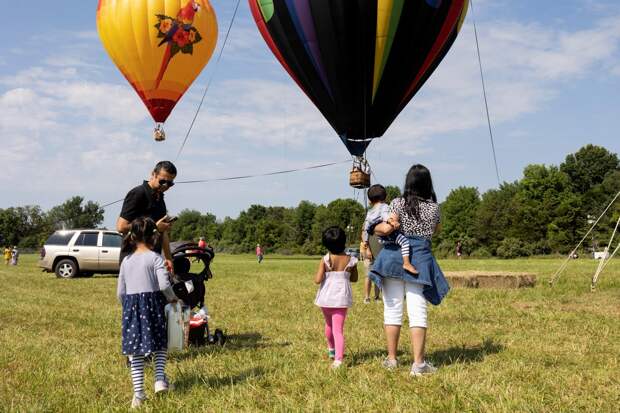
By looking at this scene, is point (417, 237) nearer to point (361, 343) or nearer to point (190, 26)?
point (361, 343)

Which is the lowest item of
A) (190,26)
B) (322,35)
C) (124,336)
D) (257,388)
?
(257,388)

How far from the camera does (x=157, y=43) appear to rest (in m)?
18.6

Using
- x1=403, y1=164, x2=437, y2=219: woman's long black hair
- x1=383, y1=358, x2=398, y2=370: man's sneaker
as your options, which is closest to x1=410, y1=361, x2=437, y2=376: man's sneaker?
x1=383, y1=358, x2=398, y2=370: man's sneaker

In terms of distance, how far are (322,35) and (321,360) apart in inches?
391

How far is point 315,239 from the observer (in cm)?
11056

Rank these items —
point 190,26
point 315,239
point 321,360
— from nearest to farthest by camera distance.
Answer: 1. point 321,360
2. point 190,26
3. point 315,239

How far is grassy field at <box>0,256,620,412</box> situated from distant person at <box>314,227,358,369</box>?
0.39 m

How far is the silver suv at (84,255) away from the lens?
21719 millimetres

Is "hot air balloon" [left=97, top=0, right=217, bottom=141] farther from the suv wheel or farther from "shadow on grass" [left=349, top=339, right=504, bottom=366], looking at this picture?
"shadow on grass" [left=349, top=339, right=504, bottom=366]

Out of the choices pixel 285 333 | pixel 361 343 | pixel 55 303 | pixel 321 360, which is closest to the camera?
pixel 321 360

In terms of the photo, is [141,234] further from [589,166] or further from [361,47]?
[589,166]

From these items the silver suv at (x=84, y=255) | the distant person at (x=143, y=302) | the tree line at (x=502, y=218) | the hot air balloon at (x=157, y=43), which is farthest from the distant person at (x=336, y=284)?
the tree line at (x=502, y=218)

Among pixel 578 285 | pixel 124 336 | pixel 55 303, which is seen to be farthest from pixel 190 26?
pixel 124 336

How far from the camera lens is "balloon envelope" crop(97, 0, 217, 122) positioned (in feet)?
60.5
